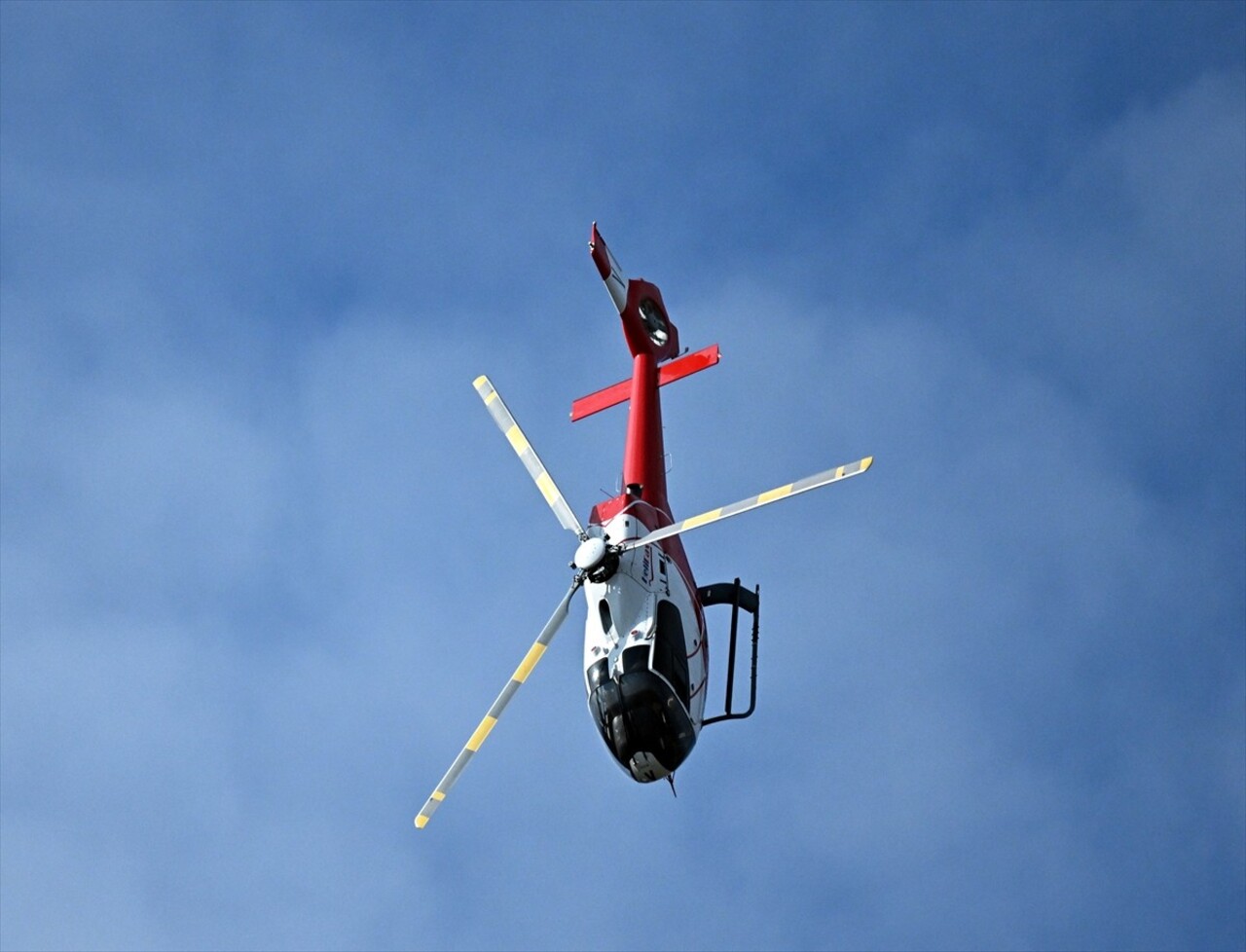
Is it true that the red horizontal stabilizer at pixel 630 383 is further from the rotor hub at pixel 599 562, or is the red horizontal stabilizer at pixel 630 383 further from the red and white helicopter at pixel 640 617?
the rotor hub at pixel 599 562

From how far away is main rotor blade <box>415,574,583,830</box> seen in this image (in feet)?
170

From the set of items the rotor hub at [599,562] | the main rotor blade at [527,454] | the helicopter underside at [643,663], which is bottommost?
the helicopter underside at [643,663]

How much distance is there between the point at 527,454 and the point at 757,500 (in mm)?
9026

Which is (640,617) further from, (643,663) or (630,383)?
(630,383)

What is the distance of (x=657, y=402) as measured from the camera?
204 ft

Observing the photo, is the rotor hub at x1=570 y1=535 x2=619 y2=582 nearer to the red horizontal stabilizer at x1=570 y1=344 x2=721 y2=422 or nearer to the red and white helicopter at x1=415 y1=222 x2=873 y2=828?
the red and white helicopter at x1=415 y1=222 x2=873 y2=828

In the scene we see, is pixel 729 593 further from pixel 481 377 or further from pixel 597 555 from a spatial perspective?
pixel 481 377

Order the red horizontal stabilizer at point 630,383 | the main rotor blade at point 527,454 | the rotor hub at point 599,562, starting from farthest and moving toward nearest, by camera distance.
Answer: the red horizontal stabilizer at point 630,383 < the main rotor blade at point 527,454 < the rotor hub at point 599,562

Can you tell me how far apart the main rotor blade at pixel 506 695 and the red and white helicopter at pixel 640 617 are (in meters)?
0.03

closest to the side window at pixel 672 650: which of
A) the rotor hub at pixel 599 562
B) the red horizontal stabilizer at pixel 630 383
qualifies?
the rotor hub at pixel 599 562

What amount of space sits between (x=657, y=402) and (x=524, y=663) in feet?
45.8

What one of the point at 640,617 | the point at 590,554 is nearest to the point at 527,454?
the point at 590,554

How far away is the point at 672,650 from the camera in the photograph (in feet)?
165

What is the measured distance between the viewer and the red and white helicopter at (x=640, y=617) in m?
49.2
